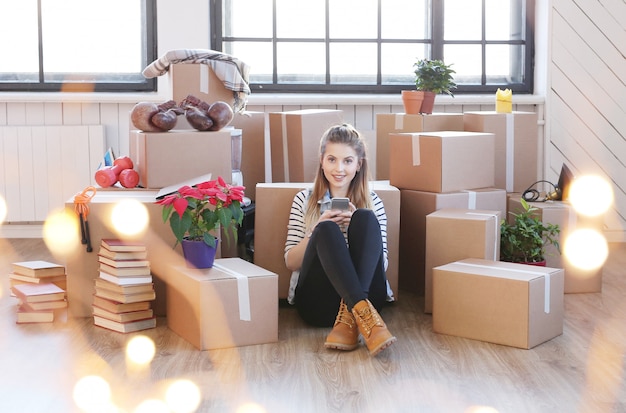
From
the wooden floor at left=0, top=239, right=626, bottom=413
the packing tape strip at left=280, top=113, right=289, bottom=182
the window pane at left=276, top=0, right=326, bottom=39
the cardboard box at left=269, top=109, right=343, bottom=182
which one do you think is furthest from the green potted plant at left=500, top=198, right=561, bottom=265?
the window pane at left=276, top=0, right=326, bottom=39

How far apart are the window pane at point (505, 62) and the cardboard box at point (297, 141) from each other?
144 cm

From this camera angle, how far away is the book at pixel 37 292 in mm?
3184

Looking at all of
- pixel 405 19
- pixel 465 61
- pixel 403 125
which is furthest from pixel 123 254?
pixel 465 61

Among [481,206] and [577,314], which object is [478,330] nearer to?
[577,314]

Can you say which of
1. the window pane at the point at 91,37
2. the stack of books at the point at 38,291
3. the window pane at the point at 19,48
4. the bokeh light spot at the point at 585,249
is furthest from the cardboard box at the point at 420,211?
the window pane at the point at 19,48

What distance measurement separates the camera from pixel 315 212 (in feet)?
10.4

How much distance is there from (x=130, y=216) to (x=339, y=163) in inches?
32.3

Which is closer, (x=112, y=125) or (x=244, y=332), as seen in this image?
(x=244, y=332)

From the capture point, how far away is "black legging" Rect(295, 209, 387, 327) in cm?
275

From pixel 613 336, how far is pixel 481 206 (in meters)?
0.84

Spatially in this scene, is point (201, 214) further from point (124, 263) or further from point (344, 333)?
point (344, 333)

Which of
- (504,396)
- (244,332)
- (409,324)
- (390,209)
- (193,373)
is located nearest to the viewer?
(504,396)

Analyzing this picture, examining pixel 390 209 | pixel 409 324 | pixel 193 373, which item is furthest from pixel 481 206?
pixel 193 373

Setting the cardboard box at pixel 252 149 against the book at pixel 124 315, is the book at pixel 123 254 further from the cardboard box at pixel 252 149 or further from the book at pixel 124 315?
the cardboard box at pixel 252 149
